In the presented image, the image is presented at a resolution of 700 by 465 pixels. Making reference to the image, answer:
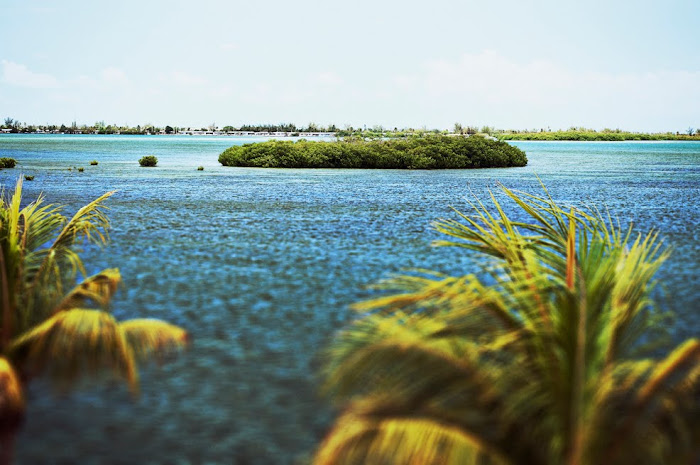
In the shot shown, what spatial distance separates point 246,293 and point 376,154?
45.3m

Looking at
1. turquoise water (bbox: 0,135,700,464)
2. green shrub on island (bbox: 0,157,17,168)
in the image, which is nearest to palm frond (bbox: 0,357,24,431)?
turquoise water (bbox: 0,135,700,464)

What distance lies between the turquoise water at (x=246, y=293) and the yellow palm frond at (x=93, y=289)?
0.89 m

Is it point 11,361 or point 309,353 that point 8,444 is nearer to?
point 11,361

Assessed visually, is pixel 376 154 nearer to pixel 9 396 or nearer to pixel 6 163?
pixel 6 163

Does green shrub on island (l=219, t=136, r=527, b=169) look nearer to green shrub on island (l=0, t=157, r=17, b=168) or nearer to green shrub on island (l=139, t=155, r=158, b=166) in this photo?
green shrub on island (l=139, t=155, r=158, b=166)

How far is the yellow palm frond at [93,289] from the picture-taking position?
25.6 feet

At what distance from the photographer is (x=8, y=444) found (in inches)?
266

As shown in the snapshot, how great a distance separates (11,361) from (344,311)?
5.37 metres

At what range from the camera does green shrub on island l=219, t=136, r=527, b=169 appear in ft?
189

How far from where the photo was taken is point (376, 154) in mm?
57344

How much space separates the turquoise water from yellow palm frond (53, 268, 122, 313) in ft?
2.92

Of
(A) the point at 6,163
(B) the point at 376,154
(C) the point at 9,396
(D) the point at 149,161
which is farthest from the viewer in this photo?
(D) the point at 149,161

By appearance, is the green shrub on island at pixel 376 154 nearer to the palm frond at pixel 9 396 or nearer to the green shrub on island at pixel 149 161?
the green shrub on island at pixel 149 161

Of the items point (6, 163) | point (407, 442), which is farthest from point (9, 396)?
point (6, 163)
